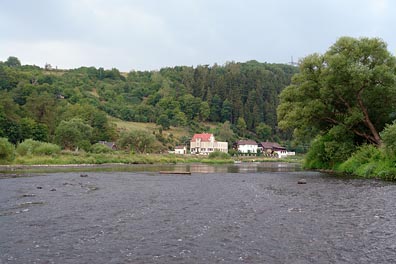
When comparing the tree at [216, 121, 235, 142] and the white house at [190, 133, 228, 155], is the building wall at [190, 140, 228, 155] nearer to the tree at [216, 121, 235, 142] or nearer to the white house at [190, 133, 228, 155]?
the white house at [190, 133, 228, 155]

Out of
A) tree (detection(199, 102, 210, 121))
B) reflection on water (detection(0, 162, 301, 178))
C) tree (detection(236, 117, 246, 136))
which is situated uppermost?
tree (detection(199, 102, 210, 121))

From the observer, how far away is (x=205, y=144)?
514 ft

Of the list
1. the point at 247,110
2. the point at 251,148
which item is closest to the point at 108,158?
the point at 251,148

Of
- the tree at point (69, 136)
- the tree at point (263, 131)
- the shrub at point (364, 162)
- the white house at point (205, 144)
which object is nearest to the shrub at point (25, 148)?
the tree at point (69, 136)

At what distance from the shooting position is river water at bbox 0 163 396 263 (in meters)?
11.1

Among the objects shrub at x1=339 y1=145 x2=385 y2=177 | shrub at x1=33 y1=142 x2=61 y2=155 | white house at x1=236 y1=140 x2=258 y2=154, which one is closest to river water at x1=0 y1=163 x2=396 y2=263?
shrub at x1=339 y1=145 x2=385 y2=177

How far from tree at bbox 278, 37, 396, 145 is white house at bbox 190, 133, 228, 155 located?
105007mm

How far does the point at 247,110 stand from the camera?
19138cm

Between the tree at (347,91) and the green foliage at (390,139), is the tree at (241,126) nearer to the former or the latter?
the tree at (347,91)

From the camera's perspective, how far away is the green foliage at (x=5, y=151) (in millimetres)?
59316

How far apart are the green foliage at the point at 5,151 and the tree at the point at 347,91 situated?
140 feet

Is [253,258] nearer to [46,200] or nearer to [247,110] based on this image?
[46,200]

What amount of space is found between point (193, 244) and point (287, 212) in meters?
7.08

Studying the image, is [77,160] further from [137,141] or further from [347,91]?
[347,91]
